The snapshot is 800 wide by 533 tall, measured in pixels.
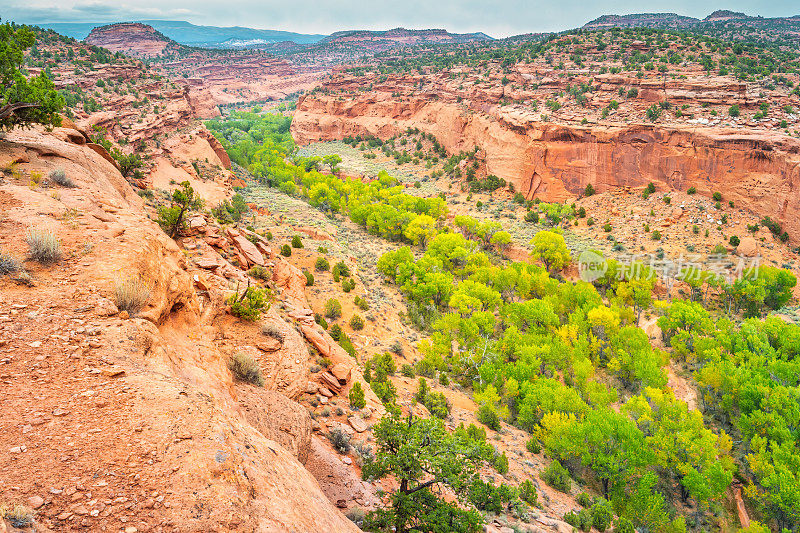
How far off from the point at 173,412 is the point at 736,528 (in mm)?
26438

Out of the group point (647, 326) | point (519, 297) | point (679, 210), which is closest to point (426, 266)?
point (519, 297)

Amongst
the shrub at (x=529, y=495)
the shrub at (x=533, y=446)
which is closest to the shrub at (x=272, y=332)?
the shrub at (x=529, y=495)

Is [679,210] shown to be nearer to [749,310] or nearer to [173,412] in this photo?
[749,310]

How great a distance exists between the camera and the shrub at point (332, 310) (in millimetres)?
24453

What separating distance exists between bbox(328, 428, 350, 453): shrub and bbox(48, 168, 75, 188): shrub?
11388 mm

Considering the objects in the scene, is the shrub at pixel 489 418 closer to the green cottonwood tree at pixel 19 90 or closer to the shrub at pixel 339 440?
the shrub at pixel 339 440

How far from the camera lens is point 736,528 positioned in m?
18.7

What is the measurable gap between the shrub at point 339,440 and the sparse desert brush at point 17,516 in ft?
27.6

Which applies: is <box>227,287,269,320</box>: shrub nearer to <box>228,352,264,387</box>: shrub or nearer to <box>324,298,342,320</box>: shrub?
<box>228,352,264,387</box>: shrub

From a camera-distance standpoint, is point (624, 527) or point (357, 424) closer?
point (357, 424)

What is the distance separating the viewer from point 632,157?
4434cm

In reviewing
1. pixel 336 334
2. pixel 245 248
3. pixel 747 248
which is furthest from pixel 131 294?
pixel 747 248

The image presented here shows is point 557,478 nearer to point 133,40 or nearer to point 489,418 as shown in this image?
point 489,418

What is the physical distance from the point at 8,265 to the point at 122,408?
431cm
